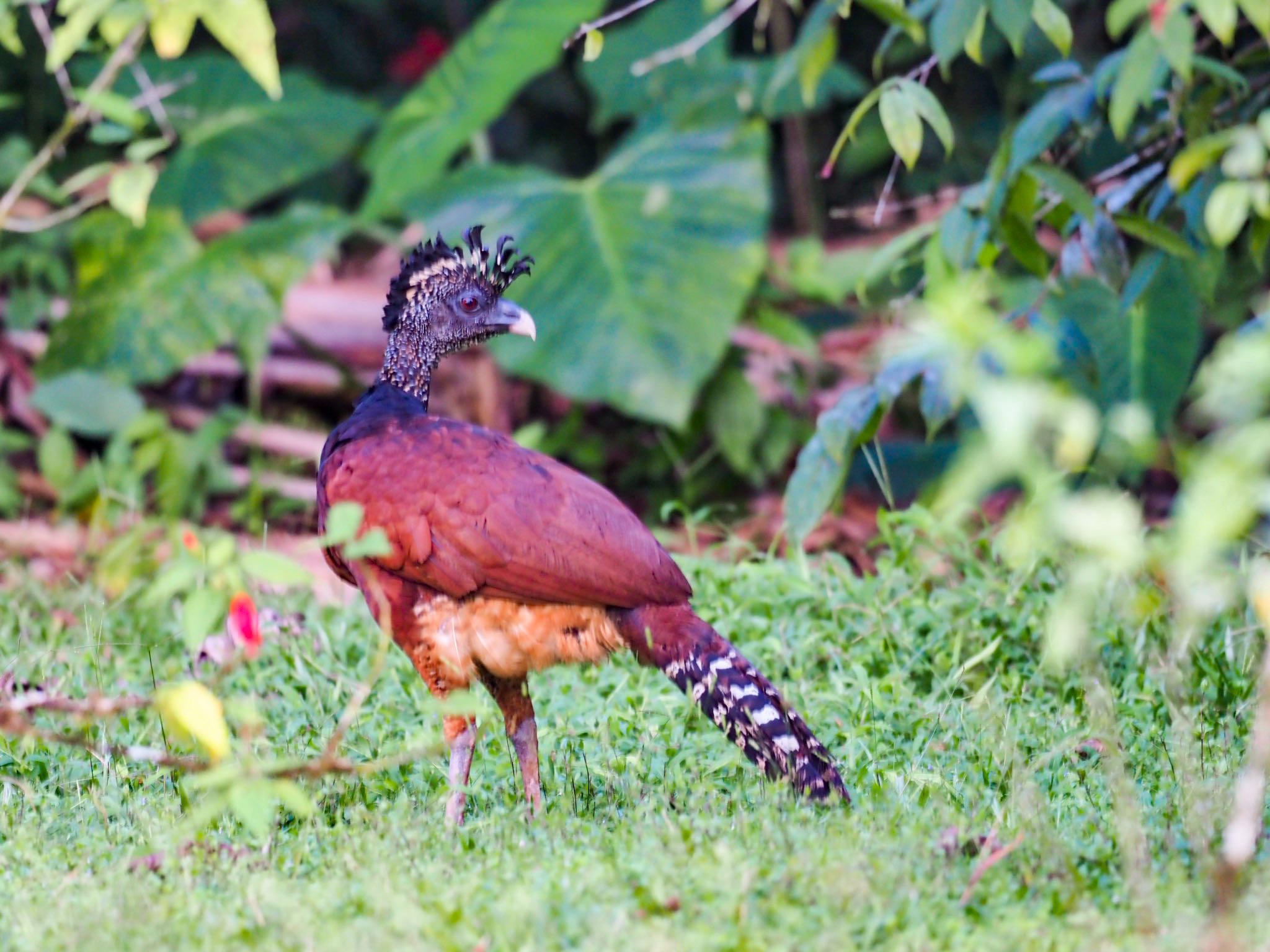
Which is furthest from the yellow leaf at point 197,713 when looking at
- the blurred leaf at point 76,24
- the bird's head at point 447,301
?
the bird's head at point 447,301

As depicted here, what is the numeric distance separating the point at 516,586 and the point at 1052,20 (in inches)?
67.1

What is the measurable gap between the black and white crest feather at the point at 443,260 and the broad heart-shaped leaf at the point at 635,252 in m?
1.87

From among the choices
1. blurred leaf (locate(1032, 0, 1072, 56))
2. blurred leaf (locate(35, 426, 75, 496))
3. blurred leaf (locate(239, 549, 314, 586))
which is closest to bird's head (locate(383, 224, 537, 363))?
blurred leaf (locate(1032, 0, 1072, 56))

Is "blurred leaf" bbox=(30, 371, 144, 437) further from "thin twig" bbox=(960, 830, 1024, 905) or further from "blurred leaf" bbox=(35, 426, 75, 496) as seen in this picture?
"thin twig" bbox=(960, 830, 1024, 905)

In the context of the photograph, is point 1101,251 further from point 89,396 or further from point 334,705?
point 89,396

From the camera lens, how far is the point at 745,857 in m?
2.87

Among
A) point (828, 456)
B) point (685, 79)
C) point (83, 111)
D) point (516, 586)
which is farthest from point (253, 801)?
point (685, 79)

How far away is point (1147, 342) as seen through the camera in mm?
5676

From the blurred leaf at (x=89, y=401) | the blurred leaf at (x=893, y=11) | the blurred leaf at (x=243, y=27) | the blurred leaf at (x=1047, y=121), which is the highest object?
the blurred leaf at (x=243, y=27)

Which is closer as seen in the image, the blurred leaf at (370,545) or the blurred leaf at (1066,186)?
the blurred leaf at (370,545)

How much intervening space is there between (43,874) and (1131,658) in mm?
2886

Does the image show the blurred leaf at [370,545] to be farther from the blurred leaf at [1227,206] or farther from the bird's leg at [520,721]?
the blurred leaf at [1227,206]

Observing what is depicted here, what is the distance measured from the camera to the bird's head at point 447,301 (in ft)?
14.1

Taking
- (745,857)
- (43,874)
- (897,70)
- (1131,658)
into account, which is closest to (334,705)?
(43,874)
